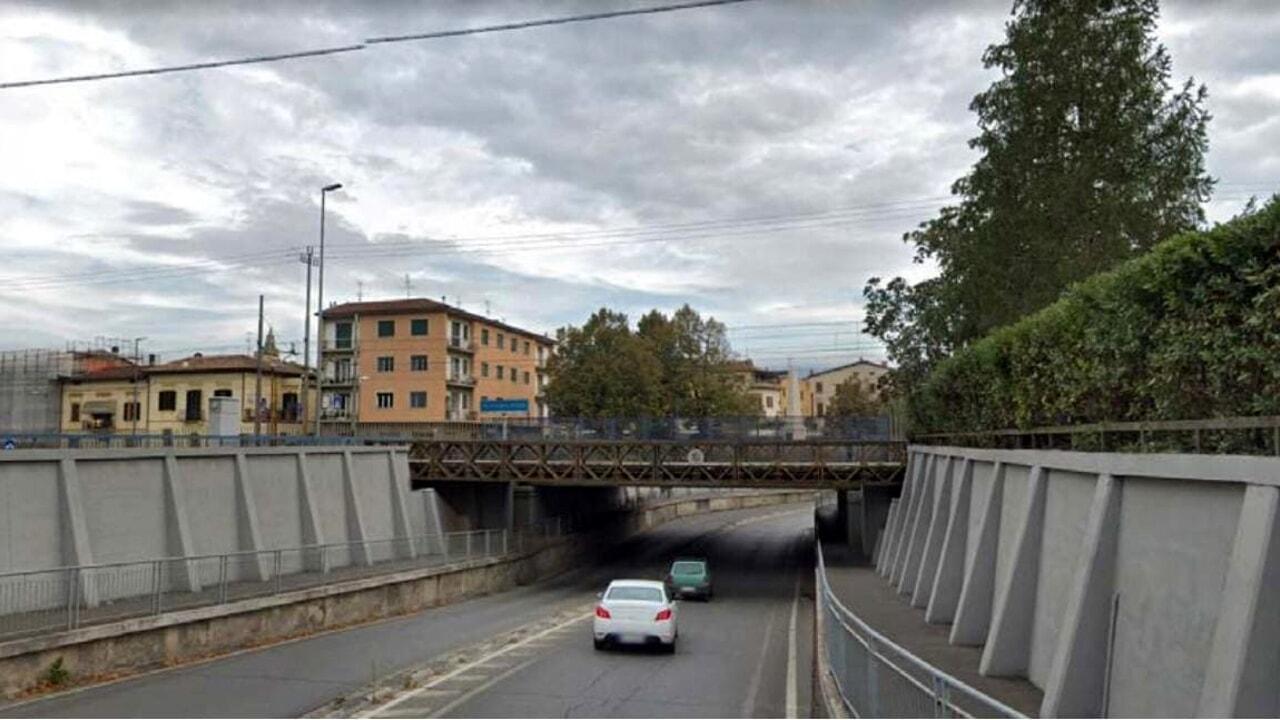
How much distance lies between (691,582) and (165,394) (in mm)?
55623

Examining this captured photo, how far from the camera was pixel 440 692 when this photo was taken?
53.0ft

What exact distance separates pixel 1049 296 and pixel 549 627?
716 inches

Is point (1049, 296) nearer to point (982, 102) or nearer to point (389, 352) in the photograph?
point (982, 102)

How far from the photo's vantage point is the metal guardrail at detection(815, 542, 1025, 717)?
699cm

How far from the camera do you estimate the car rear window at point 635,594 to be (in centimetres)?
2188

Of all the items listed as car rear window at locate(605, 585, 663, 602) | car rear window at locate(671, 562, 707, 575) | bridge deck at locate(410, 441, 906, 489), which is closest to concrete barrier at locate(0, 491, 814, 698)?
bridge deck at locate(410, 441, 906, 489)

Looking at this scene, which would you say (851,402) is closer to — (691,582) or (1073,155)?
(691,582)

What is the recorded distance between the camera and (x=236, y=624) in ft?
69.5

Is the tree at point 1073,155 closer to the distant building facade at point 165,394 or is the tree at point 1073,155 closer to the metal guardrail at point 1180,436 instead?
the metal guardrail at point 1180,436

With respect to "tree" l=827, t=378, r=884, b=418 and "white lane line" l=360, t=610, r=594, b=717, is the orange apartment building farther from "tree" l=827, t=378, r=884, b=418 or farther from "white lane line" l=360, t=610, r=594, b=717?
"white lane line" l=360, t=610, r=594, b=717

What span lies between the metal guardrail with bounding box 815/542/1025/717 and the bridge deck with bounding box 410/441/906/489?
96.1 feet

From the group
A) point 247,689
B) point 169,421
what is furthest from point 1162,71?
point 169,421

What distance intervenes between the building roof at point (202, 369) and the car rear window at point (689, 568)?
48.7 meters

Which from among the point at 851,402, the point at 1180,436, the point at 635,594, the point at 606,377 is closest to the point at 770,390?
the point at 851,402
